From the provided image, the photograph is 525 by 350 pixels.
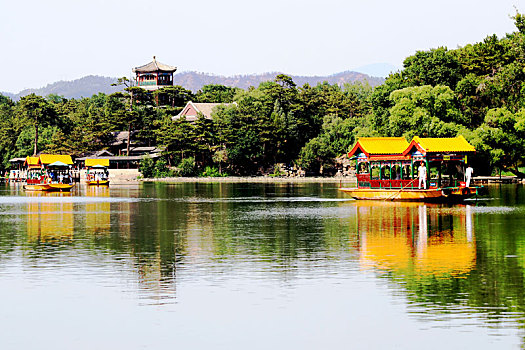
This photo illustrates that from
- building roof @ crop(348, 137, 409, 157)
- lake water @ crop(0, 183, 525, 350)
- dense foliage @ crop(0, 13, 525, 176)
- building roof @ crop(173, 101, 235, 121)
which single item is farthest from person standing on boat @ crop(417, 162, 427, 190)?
building roof @ crop(173, 101, 235, 121)

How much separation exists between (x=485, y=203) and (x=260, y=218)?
1600 cm

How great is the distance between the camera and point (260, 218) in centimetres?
3425

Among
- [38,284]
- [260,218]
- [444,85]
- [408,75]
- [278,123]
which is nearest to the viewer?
[38,284]

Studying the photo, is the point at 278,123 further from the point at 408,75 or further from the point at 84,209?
the point at 84,209

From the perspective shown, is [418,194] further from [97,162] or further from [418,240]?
[97,162]

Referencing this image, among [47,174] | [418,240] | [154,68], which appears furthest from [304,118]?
[418,240]

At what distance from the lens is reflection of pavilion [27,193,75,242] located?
2666 cm

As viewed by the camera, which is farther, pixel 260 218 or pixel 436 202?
pixel 436 202

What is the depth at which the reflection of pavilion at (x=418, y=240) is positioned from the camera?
1823cm

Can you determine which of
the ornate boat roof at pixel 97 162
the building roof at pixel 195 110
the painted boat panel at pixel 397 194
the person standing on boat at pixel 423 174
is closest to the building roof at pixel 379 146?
the painted boat panel at pixel 397 194

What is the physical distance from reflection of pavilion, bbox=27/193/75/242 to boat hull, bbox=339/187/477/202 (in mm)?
19469

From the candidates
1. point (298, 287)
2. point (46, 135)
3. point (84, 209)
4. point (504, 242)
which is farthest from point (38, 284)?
point (46, 135)

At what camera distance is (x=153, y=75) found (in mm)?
143000

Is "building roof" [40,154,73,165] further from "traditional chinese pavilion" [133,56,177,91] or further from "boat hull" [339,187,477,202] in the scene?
"traditional chinese pavilion" [133,56,177,91]
